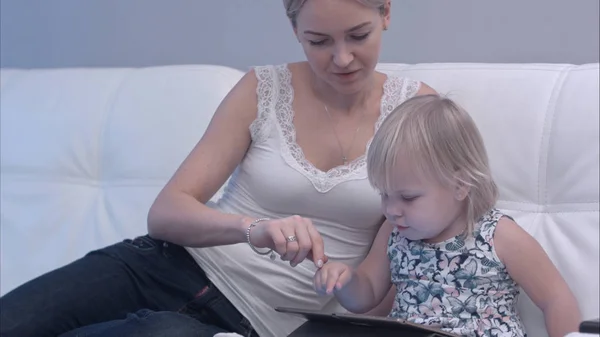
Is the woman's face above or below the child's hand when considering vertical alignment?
above

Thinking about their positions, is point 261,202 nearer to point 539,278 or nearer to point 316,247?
point 316,247

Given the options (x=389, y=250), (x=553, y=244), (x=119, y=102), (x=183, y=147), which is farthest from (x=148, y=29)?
(x=553, y=244)

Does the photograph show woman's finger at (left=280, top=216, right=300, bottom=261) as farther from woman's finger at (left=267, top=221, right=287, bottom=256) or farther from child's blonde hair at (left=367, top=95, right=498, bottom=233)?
child's blonde hair at (left=367, top=95, right=498, bottom=233)

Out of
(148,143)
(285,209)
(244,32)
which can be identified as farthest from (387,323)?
(244,32)

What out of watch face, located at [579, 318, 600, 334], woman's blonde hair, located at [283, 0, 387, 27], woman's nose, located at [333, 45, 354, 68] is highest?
woman's blonde hair, located at [283, 0, 387, 27]

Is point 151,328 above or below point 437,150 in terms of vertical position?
below

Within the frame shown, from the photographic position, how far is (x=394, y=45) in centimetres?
175

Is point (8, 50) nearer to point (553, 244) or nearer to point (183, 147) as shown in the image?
point (183, 147)

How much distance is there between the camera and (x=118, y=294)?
4.50ft

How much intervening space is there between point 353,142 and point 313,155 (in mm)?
68

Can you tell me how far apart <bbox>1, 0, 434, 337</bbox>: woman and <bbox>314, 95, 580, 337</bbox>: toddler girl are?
0.14 metres

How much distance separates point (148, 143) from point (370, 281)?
60 centimetres

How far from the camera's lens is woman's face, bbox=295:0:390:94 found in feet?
4.23

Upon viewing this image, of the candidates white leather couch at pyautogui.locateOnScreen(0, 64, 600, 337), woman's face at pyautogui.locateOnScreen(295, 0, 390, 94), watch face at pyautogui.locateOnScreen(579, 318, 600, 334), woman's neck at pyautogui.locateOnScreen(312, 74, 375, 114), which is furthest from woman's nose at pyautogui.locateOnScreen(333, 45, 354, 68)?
watch face at pyautogui.locateOnScreen(579, 318, 600, 334)
